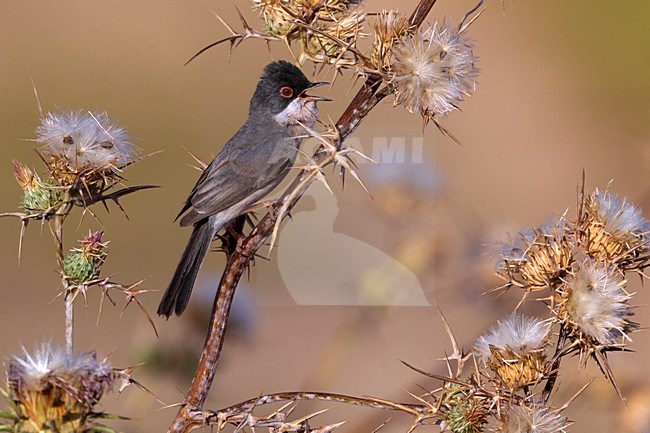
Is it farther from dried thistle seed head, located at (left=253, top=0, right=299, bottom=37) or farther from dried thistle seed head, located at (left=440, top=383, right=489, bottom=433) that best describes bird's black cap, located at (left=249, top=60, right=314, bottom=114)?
dried thistle seed head, located at (left=440, top=383, right=489, bottom=433)

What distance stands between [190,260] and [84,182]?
33 cm

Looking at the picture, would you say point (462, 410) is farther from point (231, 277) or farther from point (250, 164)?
point (250, 164)

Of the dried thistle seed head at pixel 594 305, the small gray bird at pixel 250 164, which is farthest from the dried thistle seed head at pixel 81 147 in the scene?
the dried thistle seed head at pixel 594 305

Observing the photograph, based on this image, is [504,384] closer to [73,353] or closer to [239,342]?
[73,353]

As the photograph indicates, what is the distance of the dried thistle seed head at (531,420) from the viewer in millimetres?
583

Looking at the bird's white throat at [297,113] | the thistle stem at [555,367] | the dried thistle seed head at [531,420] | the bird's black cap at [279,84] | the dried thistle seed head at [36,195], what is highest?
the bird's black cap at [279,84]

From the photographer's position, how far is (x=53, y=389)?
1.57ft

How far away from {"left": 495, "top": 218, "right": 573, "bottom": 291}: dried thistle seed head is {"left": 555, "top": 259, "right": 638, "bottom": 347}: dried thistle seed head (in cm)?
1

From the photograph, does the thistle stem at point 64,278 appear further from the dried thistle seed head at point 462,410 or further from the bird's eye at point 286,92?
the bird's eye at point 286,92

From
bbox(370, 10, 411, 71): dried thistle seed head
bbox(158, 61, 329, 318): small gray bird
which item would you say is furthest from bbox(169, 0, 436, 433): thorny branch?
bbox(158, 61, 329, 318): small gray bird

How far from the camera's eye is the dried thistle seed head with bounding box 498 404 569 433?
583 mm

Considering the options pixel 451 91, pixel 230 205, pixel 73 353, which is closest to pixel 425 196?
pixel 230 205

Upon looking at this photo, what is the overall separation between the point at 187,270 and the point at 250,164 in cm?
29

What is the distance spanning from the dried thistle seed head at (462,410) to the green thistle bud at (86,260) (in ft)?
0.94
